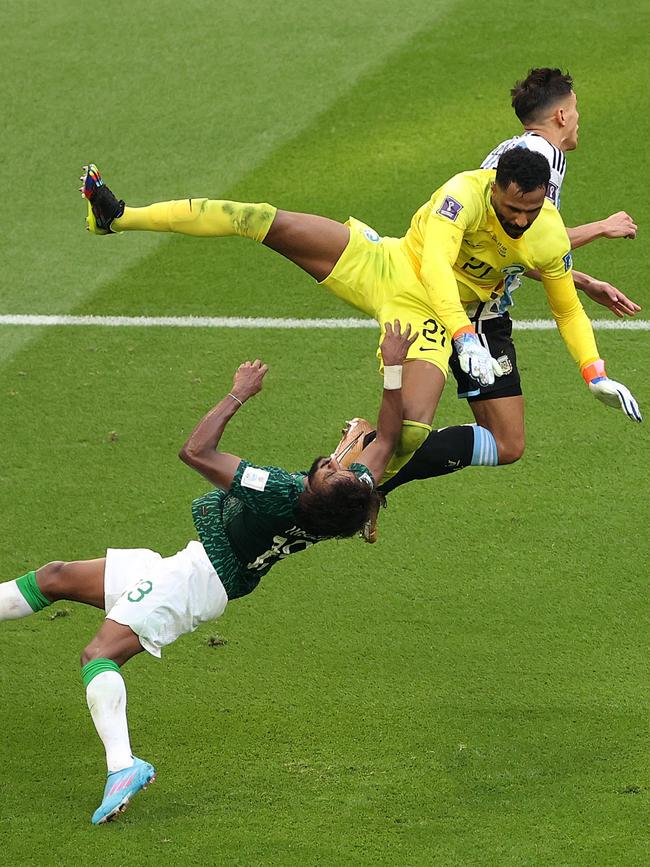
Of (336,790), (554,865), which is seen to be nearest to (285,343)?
(336,790)

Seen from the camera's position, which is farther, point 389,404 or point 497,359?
point 497,359

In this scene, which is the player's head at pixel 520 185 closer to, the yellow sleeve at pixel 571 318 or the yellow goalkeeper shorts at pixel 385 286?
the yellow sleeve at pixel 571 318

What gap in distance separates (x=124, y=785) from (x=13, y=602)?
1.11 metres

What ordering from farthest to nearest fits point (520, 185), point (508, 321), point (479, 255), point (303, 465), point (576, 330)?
point (303, 465) < point (508, 321) < point (576, 330) < point (479, 255) < point (520, 185)

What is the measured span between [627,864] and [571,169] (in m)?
7.03

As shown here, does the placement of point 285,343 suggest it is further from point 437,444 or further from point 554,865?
point 554,865

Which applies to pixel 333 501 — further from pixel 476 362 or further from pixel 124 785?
pixel 124 785

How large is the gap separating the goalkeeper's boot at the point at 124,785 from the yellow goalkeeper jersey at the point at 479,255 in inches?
93.0

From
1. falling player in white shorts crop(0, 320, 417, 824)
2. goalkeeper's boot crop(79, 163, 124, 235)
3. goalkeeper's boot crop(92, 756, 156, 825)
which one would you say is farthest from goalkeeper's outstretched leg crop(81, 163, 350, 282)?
goalkeeper's boot crop(92, 756, 156, 825)

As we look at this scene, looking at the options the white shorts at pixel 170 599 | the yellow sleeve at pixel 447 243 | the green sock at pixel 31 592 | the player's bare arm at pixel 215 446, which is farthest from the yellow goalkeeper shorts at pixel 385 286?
the green sock at pixel 31 592

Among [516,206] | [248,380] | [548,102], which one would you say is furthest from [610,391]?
[248,380]

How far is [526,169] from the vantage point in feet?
21.2

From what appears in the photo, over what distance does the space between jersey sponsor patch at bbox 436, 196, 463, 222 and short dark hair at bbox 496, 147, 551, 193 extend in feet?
1.01

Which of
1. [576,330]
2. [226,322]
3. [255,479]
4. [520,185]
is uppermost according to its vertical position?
[520,185]
